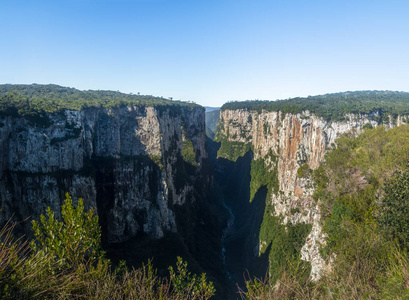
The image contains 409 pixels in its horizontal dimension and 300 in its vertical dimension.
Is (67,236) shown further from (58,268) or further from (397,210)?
(397,210)

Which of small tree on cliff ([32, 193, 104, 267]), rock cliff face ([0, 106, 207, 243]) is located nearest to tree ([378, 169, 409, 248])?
small tree on cliff ([32, 193, 104, 267])

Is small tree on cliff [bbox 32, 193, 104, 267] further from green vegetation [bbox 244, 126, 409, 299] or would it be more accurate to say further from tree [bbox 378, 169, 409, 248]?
tree [bbox 378, 169, 409, 248]

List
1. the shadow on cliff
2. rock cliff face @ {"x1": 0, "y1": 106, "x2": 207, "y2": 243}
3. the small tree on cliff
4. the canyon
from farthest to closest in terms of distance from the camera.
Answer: the shadow on cliff → the canyon → rock cliff face @ {"x1": 0, "y1": 106, "x2": 207, "y2": 243} → the small tree on cliff

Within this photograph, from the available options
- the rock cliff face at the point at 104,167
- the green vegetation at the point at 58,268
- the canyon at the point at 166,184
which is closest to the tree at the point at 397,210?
the canyon at the point at 166,184

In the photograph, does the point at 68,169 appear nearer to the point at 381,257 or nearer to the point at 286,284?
the point at 286,284

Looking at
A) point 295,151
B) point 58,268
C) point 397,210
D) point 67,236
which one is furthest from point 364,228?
point 295,151
